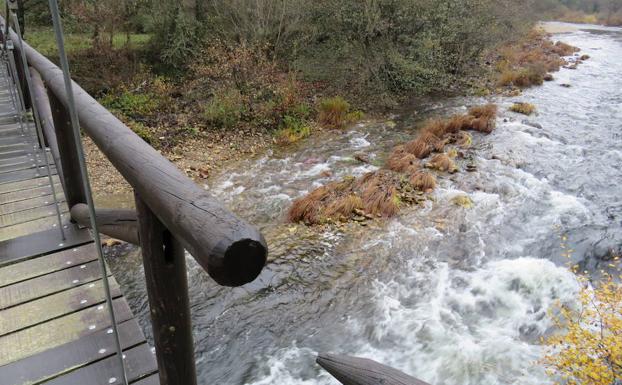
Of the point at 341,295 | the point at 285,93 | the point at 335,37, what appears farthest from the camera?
the point at 335,37

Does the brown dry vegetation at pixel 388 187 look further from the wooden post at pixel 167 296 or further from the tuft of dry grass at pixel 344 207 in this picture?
the wooden post at pixel 167 296

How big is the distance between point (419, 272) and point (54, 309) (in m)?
5.01

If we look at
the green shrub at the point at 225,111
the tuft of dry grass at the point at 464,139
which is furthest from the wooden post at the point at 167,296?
the tuft of dry grass at the point at 464,139

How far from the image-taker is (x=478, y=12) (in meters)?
14.8

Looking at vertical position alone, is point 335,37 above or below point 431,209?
above

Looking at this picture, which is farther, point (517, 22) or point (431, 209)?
point (517, 22)

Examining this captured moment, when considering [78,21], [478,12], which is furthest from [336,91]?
[78,21]

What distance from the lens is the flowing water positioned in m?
5.11

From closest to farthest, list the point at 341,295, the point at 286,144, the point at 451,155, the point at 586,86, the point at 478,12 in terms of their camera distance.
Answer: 1. the point at 341,295
2. the point at 451,155
3. the point at 286,144
4. the point at 478,12
5. the point at 586,86

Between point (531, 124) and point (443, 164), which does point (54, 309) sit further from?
point (531, 124)

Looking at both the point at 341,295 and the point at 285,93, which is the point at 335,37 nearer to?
the point at 285,93

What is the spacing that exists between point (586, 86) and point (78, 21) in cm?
1722

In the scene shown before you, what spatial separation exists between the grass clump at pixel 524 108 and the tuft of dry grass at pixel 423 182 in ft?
20.3

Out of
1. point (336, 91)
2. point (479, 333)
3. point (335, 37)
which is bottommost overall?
point (479, 333)
